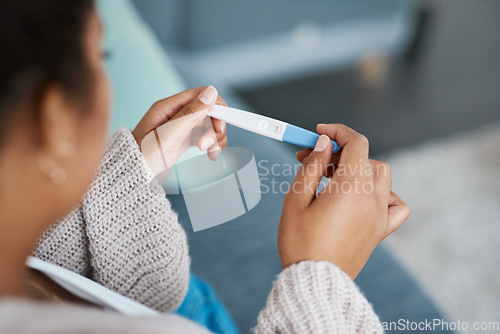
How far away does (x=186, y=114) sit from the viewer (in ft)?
1.38

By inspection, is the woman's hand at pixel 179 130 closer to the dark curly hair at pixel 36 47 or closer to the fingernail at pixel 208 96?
the fingernail at pixel 208 96

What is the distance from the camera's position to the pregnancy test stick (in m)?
0.39

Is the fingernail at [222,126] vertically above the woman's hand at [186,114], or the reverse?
the woman's hand at [186,114]

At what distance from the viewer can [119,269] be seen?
1.42ft

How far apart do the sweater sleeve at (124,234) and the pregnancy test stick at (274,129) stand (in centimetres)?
9

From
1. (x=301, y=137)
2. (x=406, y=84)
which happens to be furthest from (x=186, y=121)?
(x=406, y=84)

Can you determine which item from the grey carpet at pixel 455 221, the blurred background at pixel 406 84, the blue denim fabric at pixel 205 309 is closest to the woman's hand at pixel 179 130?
the blue denim fabric at pixel 205 309

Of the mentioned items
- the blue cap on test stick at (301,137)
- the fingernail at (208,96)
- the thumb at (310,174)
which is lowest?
the thumb at (310,174)

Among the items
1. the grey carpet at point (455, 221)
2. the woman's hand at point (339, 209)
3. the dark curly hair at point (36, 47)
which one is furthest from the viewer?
the grey carpet at point (455, 221)

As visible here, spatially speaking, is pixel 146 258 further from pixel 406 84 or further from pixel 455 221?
pixel 406 84

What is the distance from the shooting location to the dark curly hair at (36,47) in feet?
0.79

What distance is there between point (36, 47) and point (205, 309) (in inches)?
13.5

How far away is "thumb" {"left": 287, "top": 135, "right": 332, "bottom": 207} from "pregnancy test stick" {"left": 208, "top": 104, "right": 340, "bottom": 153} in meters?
0.01

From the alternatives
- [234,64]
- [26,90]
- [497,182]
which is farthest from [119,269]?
[234,64]
